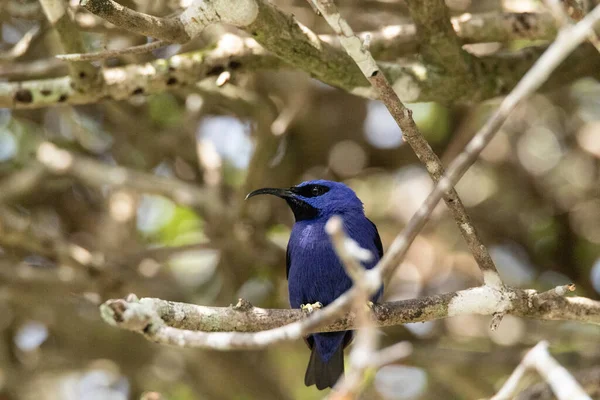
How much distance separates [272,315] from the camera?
12.6 feet

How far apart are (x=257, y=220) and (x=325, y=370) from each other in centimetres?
178

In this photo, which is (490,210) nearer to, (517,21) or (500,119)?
(517,21)

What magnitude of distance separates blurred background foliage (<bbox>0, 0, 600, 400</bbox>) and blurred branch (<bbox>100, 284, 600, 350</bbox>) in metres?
2.28

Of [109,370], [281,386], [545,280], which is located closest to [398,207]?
[545,280]

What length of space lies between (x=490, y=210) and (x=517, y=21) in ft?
8.43

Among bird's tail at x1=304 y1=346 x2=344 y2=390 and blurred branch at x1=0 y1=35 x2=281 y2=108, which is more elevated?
blurred branch at x1=0 y1=35 x2=281 y2=108

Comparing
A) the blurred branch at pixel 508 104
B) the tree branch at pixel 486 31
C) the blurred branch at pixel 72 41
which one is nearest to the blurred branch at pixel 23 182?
the blurred branch at pixel 72 41

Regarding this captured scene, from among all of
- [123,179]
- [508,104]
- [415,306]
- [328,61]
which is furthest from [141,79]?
[508,104]

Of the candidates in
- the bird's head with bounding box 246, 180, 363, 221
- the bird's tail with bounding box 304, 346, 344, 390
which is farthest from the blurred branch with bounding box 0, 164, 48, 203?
the bird's tail with bounding box 304, 346, 344, 390

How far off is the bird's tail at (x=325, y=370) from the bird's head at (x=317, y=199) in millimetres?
972

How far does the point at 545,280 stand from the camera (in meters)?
7.41

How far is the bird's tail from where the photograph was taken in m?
5.61

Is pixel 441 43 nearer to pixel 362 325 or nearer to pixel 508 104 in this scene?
pixel 508 104

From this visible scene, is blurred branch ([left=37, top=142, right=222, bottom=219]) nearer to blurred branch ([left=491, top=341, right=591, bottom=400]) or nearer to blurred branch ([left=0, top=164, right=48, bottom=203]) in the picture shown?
blurred branch ([left=0, top=164, right=48, bottom=203])
